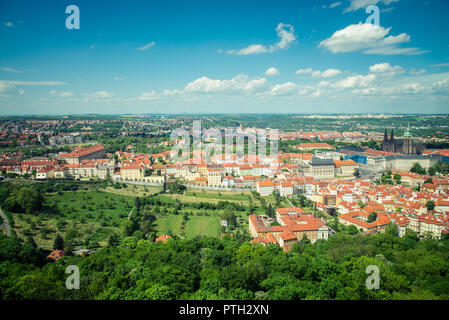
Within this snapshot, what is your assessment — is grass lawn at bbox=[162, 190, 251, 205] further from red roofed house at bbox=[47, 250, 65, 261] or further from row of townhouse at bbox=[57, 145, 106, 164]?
row of townhouse at bbox=[57, 145, 106, 164]

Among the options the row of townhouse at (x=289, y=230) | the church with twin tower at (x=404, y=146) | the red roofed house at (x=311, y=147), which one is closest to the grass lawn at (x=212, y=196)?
the row of townhouse at (x=289, y=230)

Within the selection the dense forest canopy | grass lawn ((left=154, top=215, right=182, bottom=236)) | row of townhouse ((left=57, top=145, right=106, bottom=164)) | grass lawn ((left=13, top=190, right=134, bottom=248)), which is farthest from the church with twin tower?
row of townhouse ((left=57, top=145, right=106, bottom=164))

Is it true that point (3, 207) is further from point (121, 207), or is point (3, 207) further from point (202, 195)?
point (202, 195)

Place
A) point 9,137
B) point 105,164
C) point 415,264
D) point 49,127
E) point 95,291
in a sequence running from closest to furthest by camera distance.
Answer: point 95,291 → point 415,264 → point 105,164 → point 9,137 → point 49,127

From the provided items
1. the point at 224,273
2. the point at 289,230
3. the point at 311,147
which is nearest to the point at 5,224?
the point at 224,273

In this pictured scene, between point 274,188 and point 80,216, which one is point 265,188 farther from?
point 80,216

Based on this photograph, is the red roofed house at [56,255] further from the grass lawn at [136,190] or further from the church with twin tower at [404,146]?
the church with twin tower at [404,146]

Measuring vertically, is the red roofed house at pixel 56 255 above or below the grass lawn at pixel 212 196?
below
